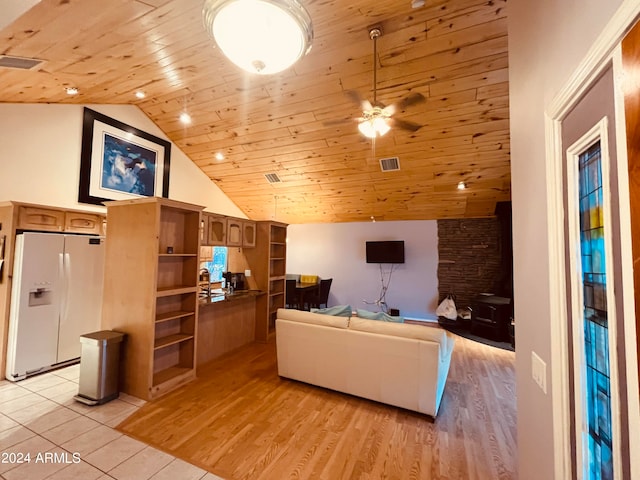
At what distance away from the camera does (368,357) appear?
286 cm

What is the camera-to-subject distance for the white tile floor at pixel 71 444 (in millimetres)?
1963

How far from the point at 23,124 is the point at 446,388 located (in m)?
6.11

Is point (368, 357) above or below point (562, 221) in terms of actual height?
below

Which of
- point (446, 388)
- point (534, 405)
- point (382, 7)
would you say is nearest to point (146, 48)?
point (382, 7)

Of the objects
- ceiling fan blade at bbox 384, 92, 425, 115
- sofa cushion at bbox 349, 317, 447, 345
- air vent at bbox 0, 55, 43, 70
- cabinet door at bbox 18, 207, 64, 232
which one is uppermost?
air vent at bbox 0, 55, 43, 70

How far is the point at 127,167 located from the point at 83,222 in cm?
119

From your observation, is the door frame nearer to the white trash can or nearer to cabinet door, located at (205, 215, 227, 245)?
the white trash can

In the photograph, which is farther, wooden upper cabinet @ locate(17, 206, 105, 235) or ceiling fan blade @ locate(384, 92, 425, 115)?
wooden upper cabinet @ locate(17, 206, 105, 235)

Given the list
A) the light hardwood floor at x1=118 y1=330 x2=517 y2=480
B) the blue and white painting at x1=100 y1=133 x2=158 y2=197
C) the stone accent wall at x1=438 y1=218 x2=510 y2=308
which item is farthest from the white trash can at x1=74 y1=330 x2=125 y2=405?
the stone accent wall at x1=438 y1=218 x2=510 y2=308

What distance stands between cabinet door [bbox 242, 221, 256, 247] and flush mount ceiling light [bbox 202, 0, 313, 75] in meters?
3.51

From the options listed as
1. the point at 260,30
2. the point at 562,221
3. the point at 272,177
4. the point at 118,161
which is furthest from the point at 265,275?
the point at 562,221

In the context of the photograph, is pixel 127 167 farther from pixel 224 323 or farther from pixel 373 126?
pixel 373 126

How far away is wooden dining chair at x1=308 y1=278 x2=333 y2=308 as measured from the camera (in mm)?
6891

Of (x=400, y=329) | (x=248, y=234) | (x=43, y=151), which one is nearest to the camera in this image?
(x=400, y=329)
